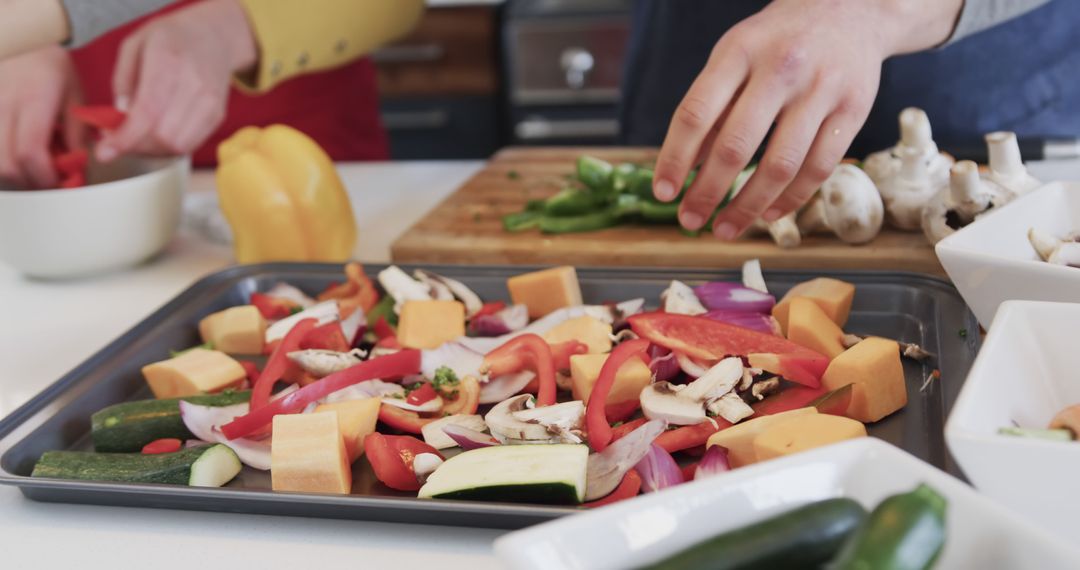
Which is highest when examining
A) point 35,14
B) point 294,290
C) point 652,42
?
point 35,14

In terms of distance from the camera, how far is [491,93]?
423 cm

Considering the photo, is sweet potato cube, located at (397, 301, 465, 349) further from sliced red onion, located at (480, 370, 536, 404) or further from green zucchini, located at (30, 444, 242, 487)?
green zucchini, located at (30, 444, 242, 487)

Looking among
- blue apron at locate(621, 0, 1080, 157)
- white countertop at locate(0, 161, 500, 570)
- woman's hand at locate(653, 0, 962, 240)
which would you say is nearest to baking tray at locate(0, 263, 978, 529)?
white countertop at locate(0, 161, 500, 570)

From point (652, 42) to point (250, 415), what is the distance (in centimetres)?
150

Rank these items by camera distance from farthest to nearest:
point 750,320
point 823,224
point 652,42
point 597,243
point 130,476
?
1. point 652,42
2. point 597,243
3. point 823,224
4. point 750,320
5. point 130,476

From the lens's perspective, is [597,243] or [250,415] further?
[597,243]

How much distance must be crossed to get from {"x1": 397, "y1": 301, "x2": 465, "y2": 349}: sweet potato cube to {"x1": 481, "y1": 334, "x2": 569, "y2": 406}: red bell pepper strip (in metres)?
0.14

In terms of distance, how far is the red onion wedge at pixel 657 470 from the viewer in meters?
1.02

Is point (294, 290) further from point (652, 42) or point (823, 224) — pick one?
point (652, 42)

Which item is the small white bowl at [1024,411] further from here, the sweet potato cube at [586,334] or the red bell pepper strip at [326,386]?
the red bell pepper strip at [326,386]

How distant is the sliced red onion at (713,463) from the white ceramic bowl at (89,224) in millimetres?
1216

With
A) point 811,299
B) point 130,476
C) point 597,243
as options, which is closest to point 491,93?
point 597,243

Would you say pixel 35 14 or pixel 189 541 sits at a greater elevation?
pixel 35 14

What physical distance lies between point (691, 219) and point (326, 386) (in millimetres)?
575
